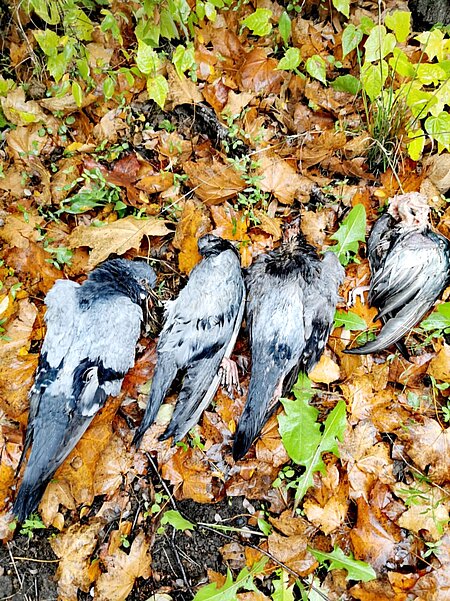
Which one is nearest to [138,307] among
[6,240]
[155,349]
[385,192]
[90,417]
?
[155,349]

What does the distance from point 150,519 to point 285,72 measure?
3030 millimetres

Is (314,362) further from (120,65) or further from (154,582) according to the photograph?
(120,65)

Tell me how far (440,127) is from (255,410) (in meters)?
2.00

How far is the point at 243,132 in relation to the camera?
11.5ft

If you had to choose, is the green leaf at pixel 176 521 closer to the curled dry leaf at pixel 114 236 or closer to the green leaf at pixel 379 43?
the curled dry leaf at pixel 114 236

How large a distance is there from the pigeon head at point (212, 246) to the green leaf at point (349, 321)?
0.73 metres

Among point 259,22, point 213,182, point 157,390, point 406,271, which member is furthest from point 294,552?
point 259,22

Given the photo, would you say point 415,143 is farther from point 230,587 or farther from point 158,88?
point 230,587

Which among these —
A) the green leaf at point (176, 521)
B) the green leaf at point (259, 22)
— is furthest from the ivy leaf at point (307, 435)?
the green leaf at point (259, 22)

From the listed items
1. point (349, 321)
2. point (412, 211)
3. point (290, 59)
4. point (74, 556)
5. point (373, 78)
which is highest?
point (290, 59)

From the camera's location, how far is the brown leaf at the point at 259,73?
3580 mm

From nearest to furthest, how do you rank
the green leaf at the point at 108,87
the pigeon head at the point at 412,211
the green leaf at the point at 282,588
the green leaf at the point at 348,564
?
1. the green leaf at the point at 348,564
2. the green leaf at the point at 282,588
3. the pigeon head at the point at 412,211
4. the green leaf at the point at 108,87

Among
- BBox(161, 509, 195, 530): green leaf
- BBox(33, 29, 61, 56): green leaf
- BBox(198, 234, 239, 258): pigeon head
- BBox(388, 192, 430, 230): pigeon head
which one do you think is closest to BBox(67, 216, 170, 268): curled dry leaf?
BBox(198, 234, 239, 258): pigeon head

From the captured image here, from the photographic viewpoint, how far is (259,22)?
335 centimetres
